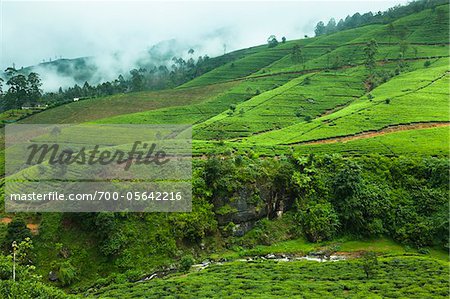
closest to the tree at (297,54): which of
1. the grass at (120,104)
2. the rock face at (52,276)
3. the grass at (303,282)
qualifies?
the grass at (120,104)

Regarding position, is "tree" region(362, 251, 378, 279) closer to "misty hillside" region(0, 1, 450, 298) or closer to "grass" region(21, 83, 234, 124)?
"misty hillside" region(0, 1, 450, 298)

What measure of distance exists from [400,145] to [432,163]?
6.79 metres

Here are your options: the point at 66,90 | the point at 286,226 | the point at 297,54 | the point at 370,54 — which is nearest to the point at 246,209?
the point at 286,226

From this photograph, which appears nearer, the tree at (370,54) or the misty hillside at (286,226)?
the misty hillside at (286,226)

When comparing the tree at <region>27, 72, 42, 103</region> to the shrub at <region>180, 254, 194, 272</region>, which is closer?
the shrub at <region>180, 254, 194, 272</region>

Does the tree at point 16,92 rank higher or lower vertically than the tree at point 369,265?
higher

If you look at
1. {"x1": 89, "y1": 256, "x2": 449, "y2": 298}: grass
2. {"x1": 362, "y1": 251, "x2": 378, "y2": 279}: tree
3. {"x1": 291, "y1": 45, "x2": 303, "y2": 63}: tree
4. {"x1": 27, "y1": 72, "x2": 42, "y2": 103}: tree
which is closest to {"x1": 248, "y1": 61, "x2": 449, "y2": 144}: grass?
{"x1": 89, "y1": 256, "x2": 449, "y2": 298}: grass

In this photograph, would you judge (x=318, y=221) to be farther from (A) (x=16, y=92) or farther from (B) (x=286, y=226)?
(A) (x=16, y=92)

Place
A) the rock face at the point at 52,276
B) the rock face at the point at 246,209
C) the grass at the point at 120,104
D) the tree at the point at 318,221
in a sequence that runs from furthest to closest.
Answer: the grass at the point at 120,104 < the rock face at the point at 246,209 < the tree at the point at 318,221 < the rock face at the point at 52,276

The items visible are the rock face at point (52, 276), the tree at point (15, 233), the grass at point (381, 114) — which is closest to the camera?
the rock face at point (52, 276)

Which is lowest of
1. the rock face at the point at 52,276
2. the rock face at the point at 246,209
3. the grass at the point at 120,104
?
the rock face at the point at 52,276

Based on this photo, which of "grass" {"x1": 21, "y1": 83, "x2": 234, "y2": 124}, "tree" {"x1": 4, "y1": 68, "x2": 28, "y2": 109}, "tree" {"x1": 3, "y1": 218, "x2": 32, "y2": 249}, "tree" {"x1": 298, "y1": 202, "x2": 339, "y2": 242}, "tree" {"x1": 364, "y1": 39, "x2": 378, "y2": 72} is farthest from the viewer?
"tree" {"x1": 4, "y1": 68, "x2": 28, "y2": 109}

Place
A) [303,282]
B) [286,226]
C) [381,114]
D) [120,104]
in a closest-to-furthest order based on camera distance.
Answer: [303,282] → [286,226] → [381,114] → [120,104]

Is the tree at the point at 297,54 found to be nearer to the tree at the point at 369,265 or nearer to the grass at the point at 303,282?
the grass at the point at 303,282
